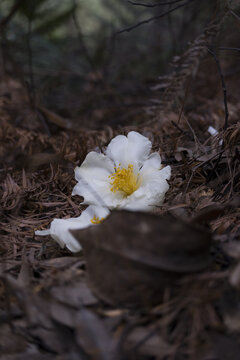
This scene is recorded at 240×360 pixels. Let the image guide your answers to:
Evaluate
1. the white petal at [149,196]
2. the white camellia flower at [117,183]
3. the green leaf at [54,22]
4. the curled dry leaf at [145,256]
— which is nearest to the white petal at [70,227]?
the white camellia flower at [117,183]

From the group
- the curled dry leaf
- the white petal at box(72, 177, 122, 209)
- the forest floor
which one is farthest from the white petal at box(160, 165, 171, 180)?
the curled dry leaf

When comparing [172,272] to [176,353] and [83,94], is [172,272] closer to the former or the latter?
[176,353]

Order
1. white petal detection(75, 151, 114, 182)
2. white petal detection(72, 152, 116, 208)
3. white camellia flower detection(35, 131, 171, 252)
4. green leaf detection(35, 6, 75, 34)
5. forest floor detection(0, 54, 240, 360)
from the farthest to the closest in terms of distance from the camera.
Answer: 1. green leaf detection(35, 6, 75, 34)
2. white petal detection(75, 151, 114, 182)
3. white petal detection(72, 152, 116, 208)
4. white camellia flower detection(35, 131, 171, 252)
5. forest floor detection(0, 54, 240, 360)

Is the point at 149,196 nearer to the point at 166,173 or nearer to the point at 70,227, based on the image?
the point at 166,173

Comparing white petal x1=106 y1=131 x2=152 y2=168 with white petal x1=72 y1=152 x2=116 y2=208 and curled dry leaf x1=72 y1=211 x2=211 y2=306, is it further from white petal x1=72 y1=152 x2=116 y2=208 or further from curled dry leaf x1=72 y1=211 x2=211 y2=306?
curled dry leaf x1=72 y1=211 x2=211 y2=306

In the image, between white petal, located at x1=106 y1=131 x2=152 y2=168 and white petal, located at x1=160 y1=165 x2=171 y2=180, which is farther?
white petal, located at x1=106 y1=131 x2=152 y2=168

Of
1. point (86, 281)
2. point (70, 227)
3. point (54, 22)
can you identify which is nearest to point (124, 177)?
point (70, 227)
